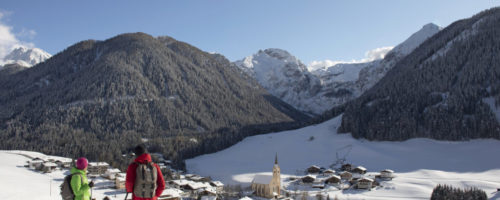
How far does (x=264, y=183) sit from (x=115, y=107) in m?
105

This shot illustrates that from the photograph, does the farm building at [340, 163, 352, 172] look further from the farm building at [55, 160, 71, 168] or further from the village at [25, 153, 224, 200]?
the farm building at [55, 160, 71, 168]

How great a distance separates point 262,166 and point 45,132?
76168 millimetres

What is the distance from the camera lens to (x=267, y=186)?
192 ft

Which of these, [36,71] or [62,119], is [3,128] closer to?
[62,119]

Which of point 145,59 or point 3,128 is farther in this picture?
point 145,59

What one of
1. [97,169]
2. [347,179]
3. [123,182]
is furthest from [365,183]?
[97,169]

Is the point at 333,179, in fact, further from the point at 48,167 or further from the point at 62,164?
the point at 62,164

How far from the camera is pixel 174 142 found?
11862 cm

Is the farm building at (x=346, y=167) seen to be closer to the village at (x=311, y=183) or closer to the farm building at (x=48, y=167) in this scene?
the village at (x=311, y=183)

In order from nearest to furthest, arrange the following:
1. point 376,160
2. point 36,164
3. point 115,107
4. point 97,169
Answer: point 97,169, point 36,164, point 376,160, point 115,107

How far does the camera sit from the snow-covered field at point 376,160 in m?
61.2

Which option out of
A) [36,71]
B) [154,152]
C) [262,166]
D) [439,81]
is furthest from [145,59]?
[439,81]

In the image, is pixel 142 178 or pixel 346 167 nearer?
pixel 142 178

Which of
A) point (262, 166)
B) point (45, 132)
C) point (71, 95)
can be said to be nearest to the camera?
point (262, 166)
